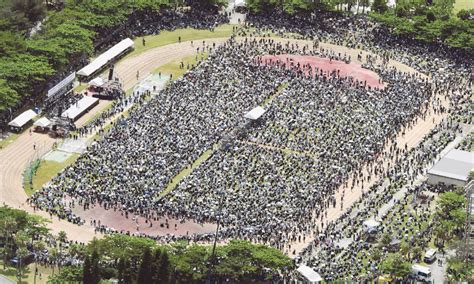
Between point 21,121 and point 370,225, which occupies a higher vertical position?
point 21,121

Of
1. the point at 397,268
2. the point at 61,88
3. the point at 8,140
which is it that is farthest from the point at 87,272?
the point at 61,88

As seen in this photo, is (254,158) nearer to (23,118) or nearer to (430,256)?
(430,256)

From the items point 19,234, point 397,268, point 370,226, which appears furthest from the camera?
point 370,226

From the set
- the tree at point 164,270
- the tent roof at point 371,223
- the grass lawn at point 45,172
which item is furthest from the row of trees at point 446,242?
the grass lawn at point 45,172

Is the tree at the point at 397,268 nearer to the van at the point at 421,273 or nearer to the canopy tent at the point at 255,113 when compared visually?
the van at the point at 421,273

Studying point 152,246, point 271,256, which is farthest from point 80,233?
point 271,256

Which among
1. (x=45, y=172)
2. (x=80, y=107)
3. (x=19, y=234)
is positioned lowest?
(x=45, y=172)

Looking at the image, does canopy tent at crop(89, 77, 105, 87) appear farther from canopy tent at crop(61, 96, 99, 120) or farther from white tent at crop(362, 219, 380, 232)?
white tent at crop(362, 219, 380, 232)
